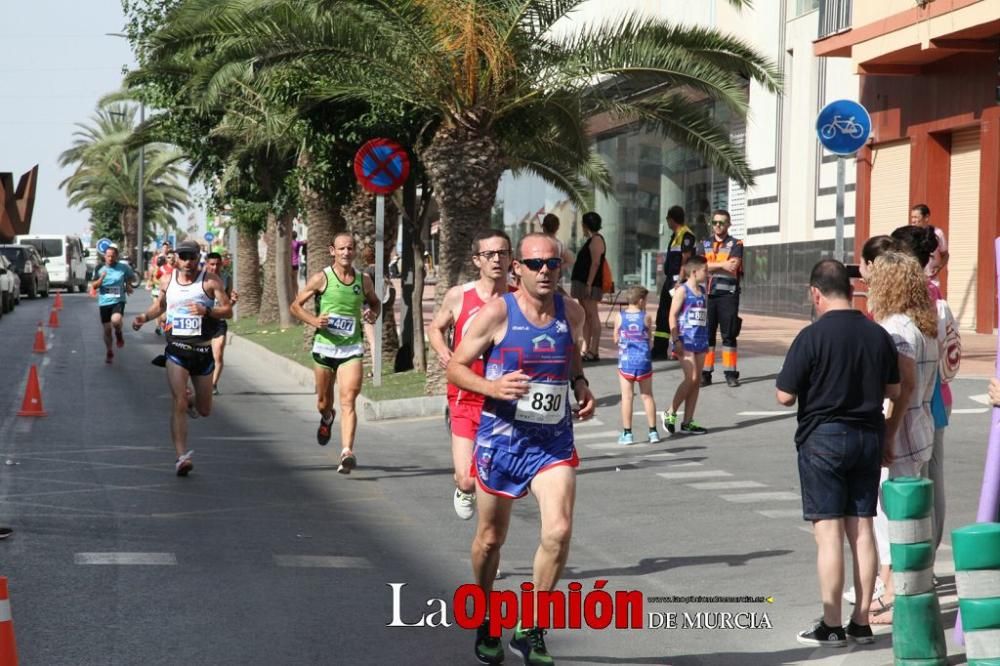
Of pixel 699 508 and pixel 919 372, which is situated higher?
pixel 919 372

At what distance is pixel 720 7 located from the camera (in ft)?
121

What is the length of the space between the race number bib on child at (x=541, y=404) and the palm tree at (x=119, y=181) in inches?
2774

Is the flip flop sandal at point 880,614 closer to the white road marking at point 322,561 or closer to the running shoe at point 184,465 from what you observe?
the white road marking at point 322,561

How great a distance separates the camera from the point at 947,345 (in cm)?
793

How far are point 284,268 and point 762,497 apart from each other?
23038 mm

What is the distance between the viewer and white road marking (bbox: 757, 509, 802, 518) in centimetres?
1077

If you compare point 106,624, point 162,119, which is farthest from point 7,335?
point 106,624

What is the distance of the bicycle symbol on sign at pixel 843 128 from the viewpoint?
14326 millimetres

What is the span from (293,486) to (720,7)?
27122 mm

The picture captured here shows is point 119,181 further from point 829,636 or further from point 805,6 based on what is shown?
point 829,636

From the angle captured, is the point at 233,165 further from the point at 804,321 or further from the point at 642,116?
the point at 642,116

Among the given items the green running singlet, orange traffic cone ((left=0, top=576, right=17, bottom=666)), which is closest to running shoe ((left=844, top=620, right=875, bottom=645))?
orange traffic cone ((left=0, top=576, right=17, bottom=666))

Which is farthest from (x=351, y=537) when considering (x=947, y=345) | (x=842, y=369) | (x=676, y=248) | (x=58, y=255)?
(x=58, y=255)

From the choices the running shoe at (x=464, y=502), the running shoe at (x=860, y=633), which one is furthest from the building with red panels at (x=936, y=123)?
the running shoe at (x=860, y=633)
